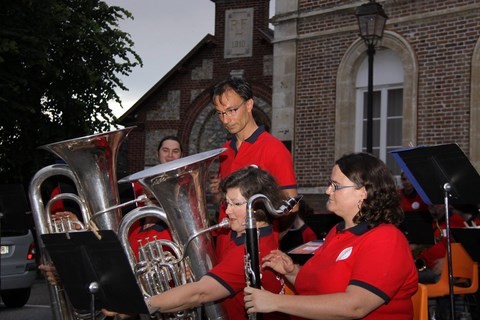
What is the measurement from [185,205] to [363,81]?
1061 centimetres

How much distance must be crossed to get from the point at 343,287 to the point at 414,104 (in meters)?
10.3

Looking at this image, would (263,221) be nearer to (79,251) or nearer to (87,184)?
(79,251)

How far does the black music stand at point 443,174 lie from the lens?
602 centimetres

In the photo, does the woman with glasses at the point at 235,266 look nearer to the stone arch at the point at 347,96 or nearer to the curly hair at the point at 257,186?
the curly hair at the point at 257,186

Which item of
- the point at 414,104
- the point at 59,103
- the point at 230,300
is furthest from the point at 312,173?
the point at 230,300

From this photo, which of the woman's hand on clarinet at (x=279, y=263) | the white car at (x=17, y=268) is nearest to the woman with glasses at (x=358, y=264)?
the woman's hand on clarinet at (x=279, y=263)

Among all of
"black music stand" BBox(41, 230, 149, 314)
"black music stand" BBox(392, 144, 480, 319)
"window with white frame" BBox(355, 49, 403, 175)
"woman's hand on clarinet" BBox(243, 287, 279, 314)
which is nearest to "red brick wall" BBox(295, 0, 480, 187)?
"window with white frame" BBox(355, 49, 403, 175)

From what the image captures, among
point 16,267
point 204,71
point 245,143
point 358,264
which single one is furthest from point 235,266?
point 204,71

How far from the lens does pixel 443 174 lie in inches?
242

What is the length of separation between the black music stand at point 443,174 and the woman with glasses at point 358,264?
2.51 m

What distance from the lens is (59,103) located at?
1797 centimetres

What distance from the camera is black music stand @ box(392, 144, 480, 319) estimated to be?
6.02 meters

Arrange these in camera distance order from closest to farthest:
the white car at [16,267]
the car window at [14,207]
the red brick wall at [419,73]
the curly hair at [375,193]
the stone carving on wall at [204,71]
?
1. the curly hair at [375,193]
2. the car window at [14,207]
3. the white car at [16,267]
4. the red brick wall at [419,73]
5. the stone carving on wall at [204,71]

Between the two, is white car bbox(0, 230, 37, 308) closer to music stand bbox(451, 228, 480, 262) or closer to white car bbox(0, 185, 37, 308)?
white car bbox(0, 185, 37, 308)
